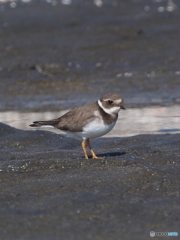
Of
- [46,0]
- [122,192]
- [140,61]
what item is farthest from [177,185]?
[46,0]

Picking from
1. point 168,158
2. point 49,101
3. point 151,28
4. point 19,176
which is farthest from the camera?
point 151,28

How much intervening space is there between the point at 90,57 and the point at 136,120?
21.0ft

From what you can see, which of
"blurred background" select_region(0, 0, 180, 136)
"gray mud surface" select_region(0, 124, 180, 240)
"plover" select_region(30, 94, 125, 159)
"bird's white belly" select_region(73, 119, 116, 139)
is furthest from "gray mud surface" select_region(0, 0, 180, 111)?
"bird's white belly" select_region(73, 119, 116, 139)

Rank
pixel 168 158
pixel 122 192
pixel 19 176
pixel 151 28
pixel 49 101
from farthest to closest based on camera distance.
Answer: pixel 151 28 → pixel 49 101 → pixel 168 158 → pixel 19 176 → pixel 122 192

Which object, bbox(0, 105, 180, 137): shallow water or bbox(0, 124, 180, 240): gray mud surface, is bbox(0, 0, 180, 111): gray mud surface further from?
bbox(0, 124, 180, 240): gray mud surface

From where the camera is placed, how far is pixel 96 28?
714 inches

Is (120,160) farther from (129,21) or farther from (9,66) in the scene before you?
(129,21)

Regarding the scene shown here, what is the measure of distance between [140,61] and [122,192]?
432 inches

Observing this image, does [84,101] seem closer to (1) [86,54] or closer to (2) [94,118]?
(1) [86,54]

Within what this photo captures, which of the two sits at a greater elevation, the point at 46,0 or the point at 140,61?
the point at 46,0

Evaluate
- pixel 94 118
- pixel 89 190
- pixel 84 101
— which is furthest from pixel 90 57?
pixel 89 190

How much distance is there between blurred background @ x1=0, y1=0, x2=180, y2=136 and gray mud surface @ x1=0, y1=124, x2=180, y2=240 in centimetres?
261

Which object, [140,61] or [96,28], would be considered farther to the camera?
[96,28]

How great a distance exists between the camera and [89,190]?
543 centimetres
